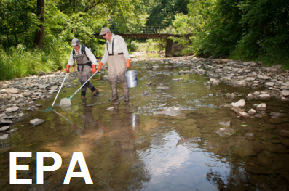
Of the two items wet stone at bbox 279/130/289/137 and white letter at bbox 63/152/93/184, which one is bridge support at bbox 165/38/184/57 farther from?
white letter at bbox 63/152/93/184

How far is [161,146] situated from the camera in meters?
3.70

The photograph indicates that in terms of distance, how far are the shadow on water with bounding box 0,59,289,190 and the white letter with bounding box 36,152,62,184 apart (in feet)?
0.19

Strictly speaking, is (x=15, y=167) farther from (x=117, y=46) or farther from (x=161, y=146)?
(x=117, y=46)

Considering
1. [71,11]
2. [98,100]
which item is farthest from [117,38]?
[71,11]

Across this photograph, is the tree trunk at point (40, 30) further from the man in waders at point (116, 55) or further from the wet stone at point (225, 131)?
the wet stone at point (225, 131)

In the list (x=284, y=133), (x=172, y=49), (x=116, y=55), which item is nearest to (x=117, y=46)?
(x=116, y=55)

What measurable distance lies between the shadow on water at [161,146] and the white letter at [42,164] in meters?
0.06

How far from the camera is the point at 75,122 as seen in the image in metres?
5.15

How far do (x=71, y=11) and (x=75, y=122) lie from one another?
21.6 meters

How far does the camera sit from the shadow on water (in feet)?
8.97

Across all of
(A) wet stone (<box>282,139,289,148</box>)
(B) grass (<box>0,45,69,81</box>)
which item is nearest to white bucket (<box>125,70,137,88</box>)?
(A) wet stone (<box>282,139,289,148</box>)

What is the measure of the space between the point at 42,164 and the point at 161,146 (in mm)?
1801

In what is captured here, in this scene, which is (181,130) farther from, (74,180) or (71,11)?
(71,11)

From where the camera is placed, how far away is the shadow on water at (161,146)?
2.73 meters
